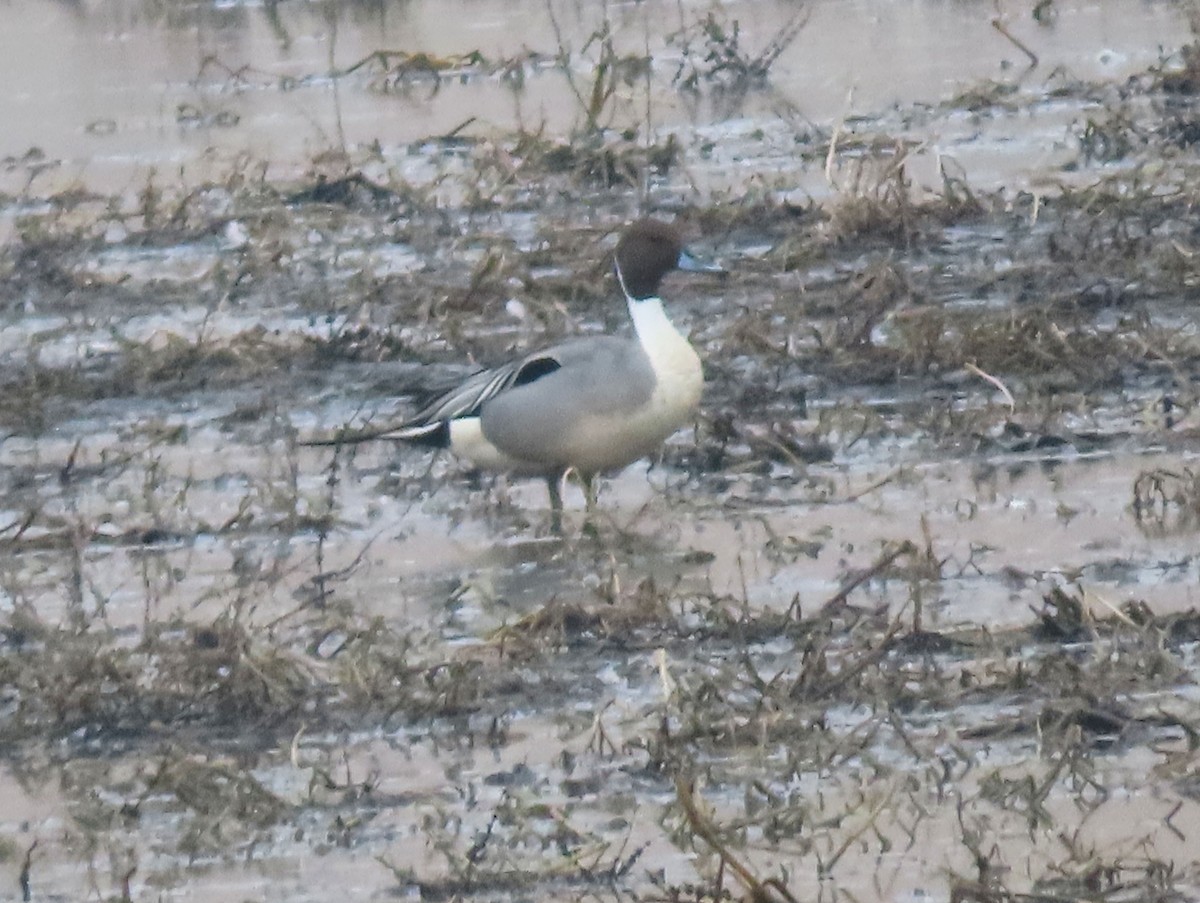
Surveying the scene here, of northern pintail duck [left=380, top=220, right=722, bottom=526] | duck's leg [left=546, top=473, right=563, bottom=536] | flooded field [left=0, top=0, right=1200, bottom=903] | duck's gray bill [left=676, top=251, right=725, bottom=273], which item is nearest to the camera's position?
flooded field [left=0, top=0, right=1200, bottom=903]

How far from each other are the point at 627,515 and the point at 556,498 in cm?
21

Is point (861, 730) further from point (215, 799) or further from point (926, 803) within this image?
point (215, 799)

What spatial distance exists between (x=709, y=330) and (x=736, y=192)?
6.59 ft

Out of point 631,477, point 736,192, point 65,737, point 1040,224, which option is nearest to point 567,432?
point 631,477

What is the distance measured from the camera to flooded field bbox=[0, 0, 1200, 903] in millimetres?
4211

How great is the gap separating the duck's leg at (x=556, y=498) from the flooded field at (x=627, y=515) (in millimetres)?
44

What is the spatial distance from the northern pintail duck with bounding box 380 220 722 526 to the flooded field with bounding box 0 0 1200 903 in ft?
0.47

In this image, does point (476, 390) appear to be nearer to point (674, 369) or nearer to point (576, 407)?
point (576, 407)

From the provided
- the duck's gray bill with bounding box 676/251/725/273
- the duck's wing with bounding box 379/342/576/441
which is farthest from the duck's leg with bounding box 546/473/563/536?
the duck's gray bill with bounding box 676/251/725/273

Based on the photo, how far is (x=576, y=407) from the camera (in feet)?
20.5

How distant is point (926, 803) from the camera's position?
420 cm

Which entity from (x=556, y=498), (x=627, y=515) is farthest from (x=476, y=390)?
(x=627, y=515)

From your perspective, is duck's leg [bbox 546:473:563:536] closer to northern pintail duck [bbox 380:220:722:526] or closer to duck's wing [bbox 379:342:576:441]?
northern pintail duck [bbox 380:220:722:526]

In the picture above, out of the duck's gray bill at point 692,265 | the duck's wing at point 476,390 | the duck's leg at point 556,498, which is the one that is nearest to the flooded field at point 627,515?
the duck's leg at point 556,498
